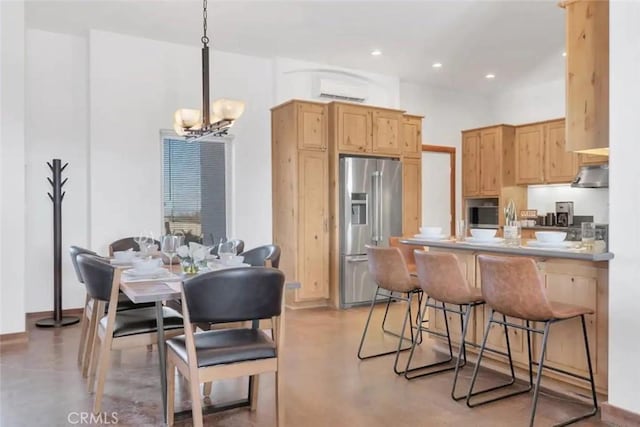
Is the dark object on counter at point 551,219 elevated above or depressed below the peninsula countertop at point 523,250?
above

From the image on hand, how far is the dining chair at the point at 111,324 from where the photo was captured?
2699 mm

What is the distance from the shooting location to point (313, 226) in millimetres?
5711

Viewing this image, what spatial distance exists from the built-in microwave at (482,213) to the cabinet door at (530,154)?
56 cm

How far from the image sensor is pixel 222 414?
8.98 feet

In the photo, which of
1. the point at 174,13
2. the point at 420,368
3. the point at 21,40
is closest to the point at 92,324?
the point at 420,368

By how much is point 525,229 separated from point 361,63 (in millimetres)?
3437

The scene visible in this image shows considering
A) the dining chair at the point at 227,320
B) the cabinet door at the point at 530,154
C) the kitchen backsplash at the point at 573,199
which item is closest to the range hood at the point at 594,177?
the kitchen backsplash at the point at 573,199

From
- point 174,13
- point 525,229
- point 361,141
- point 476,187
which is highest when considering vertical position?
point 174,13

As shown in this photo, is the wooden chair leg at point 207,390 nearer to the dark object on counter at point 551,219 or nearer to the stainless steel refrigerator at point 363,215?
the stainless steel refrigerator at point 363,215

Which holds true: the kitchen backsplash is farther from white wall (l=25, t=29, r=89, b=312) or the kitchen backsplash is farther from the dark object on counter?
white wall (l=25, t=29, r=89, b=312)

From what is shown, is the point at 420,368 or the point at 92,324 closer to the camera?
the point at 92,324

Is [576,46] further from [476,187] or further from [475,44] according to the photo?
[476,187]

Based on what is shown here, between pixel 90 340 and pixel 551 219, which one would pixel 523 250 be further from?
pixel 551 219

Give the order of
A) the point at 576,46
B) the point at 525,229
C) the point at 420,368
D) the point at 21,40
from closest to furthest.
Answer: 1. the point at 576,46
2. the point at 420,368
3. the point at 21,40
4. the point at 525,229
